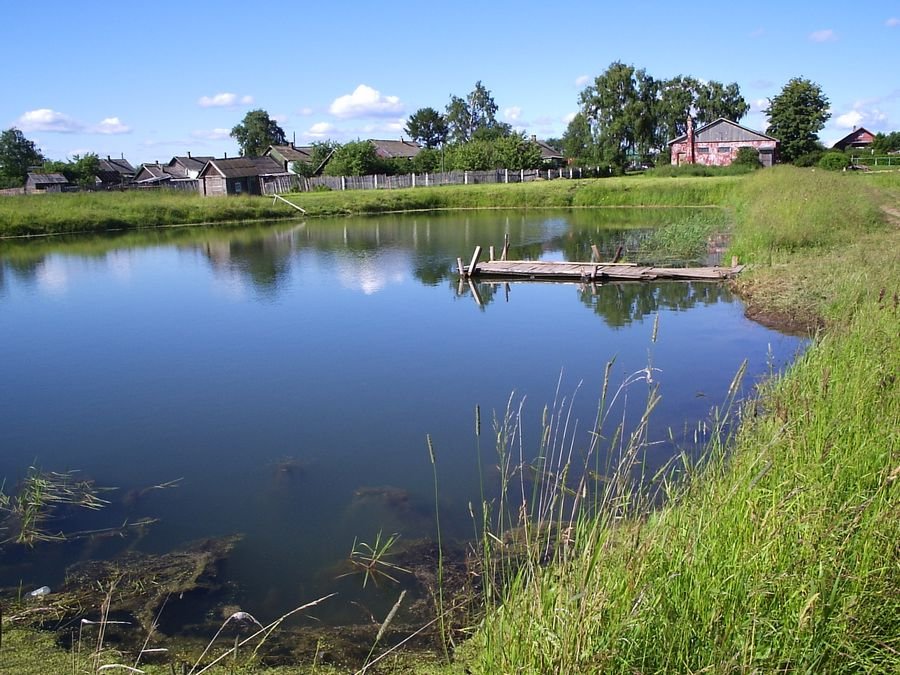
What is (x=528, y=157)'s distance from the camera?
58.2 metres

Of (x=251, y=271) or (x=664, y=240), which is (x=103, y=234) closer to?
(x=251, y=271)

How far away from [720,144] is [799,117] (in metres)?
6.23

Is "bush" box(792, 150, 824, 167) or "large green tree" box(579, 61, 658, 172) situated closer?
"bush" box(792, 150, 824, 167)

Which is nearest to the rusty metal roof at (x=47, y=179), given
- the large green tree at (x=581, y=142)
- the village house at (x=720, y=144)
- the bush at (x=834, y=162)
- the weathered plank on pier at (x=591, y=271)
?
the large green tree at (x=581, y=142)

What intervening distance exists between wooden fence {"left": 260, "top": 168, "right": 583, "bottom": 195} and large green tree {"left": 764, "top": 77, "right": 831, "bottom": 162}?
66.4 ft

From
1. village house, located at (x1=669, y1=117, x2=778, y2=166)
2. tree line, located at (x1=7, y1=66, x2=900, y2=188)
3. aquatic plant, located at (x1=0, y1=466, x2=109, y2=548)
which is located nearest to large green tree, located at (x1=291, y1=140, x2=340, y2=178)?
tree line, located at (x1=7, y1=66, x2=900, y2=188)

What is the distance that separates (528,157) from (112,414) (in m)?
51.9

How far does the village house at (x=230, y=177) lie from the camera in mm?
53062

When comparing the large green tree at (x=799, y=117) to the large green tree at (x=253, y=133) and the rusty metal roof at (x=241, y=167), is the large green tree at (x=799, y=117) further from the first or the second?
the large green tree at (x=253, y=133)

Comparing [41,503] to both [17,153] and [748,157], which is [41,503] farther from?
[17,153]

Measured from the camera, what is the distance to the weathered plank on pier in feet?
59.2

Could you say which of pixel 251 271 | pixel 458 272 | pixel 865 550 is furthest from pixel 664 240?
pixel 865 550

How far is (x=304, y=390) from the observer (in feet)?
35.0

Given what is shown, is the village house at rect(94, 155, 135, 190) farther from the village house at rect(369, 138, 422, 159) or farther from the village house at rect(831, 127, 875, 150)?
the village house at rect(831, 127, 875, 150)
